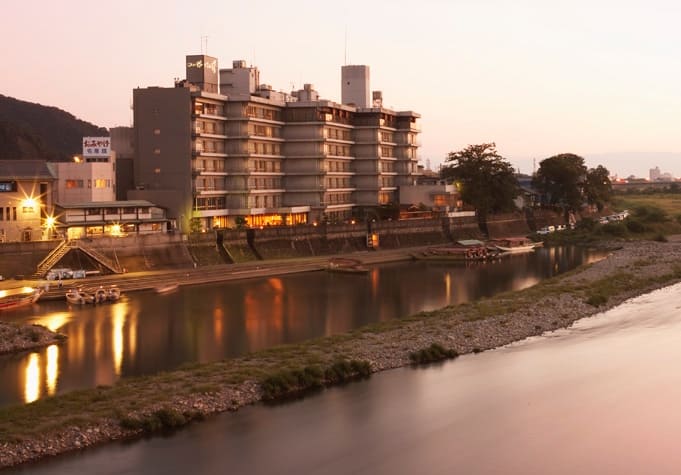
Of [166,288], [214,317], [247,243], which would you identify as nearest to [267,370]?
[214,317]

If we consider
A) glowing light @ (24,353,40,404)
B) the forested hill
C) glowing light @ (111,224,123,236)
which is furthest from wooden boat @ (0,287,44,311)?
the forested hill

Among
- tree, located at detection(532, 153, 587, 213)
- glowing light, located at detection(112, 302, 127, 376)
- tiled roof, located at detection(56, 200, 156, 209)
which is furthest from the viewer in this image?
tree, located at detection(532, 153, 587, 213)

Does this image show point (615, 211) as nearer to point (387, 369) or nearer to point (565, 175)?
point (565, 175)

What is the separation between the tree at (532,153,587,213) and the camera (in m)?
98.6

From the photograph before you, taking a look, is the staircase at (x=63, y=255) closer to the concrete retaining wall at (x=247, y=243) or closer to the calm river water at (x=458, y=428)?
the concrete retaining wall at (x=247, y=243)

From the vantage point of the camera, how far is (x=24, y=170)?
51.6m

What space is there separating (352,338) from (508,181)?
55.5 m

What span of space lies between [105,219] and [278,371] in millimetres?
30142

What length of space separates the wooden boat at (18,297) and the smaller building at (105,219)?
9.96 metres

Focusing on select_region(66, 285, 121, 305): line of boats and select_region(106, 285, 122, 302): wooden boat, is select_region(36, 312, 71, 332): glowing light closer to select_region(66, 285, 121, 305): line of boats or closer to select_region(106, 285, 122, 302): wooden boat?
select_region(66, 285, 121, 305): line of boats

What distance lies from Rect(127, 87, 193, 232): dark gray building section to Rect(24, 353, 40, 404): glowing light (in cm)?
3254

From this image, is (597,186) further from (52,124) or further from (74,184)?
(52,124)

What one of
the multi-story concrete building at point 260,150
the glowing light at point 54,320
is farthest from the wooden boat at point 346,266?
the glowing light at point 54,320

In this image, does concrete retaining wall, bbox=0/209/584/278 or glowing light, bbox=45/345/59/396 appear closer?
glowing light, bbox=45/345/59/396
